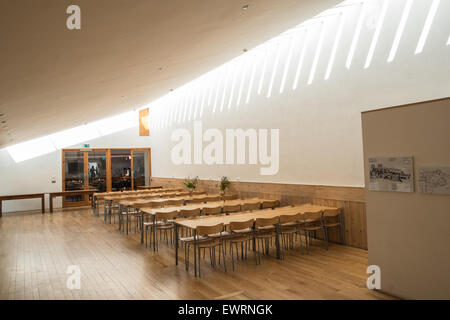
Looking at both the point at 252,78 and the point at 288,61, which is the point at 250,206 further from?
the point at 252,78

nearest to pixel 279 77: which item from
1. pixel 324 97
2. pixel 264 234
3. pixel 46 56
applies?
pixel 324 97

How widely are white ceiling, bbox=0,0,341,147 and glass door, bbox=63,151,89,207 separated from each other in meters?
8.42

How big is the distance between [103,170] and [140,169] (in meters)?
1.95

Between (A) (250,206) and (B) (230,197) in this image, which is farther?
(B) (230,197)

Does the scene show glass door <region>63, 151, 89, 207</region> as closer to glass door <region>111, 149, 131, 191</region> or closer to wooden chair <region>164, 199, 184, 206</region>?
glass door <region>111, 149, 131, 191</region>

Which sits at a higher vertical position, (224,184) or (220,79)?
(220,79)

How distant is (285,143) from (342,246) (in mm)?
3054

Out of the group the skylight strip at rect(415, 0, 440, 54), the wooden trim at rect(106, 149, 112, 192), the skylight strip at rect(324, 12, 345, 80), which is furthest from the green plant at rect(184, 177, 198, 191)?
the skylight strip at rect(415, 0, 440, 54)

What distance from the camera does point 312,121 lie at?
24.9 ft

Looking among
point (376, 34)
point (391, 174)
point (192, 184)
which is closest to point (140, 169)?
point (192, 184)

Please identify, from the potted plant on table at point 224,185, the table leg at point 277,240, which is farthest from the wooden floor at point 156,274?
the potted plant on table at point 224,185

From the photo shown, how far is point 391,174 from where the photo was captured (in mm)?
4023

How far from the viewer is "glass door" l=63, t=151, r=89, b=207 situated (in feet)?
48.3

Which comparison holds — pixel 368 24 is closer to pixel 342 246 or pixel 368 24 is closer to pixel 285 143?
pixel 285 143
